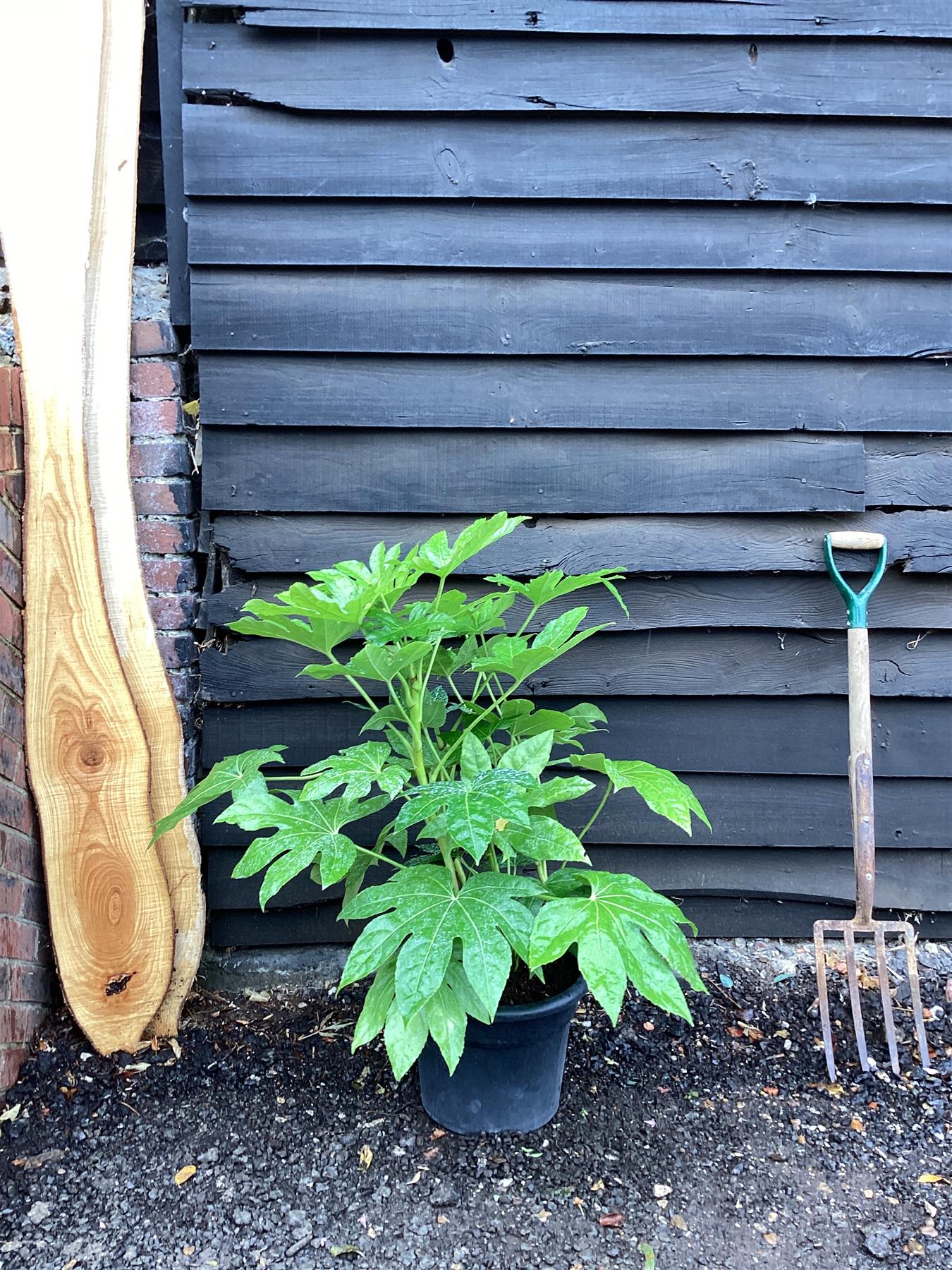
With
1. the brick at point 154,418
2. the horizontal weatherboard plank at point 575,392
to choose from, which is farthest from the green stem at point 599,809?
the brick at point 154,418

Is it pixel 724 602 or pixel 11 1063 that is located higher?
pixel 724 602

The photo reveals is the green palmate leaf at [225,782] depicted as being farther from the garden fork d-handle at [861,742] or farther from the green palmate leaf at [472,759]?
the garden fork d-handle at [861,742]

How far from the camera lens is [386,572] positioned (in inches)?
47.0

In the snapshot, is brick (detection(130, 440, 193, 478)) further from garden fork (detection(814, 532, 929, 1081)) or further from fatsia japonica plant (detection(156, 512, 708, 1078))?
garden fork (detection(814, 532, 929, 1081))

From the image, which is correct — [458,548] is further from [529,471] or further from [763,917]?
[763,917]

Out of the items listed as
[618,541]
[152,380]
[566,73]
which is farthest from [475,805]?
[566,73]

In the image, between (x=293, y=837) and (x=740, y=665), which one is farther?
(x=740, y=665)

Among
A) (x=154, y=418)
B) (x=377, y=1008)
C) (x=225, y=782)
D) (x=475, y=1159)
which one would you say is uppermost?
(x=154, y=418)

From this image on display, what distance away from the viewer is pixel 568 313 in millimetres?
1719

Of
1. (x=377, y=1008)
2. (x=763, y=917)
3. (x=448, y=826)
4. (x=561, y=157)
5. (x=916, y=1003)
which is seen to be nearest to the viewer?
(x=448, y=826)

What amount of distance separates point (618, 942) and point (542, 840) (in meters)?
0.18

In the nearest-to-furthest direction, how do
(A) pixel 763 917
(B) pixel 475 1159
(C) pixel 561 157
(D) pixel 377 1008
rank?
1. (D) pixel 377 1008
2. (B) pixel 475 1159
3. (C) pixel 561 157
4. (A) pixel 763 917

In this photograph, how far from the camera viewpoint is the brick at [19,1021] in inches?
55.7

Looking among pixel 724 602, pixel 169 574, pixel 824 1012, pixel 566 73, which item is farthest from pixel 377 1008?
pixel 566 73
